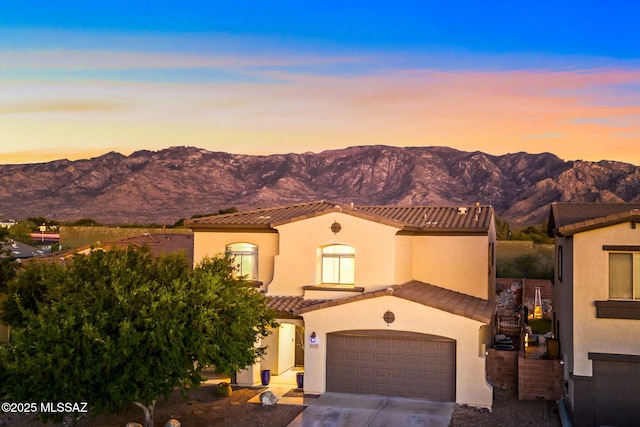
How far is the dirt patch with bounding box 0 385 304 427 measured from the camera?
19.5m

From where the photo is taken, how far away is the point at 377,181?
105 m

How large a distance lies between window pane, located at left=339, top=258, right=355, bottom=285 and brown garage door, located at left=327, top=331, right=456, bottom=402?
3.01 metres

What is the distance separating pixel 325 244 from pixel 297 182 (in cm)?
8007

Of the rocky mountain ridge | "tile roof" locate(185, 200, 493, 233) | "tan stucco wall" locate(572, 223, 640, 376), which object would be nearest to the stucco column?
"tile roof" locate(185, 200, 493, 233)

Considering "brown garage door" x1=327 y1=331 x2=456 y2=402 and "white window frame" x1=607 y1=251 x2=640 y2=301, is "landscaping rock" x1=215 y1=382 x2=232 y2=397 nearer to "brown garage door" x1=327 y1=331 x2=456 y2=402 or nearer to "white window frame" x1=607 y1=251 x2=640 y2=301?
"brown garage door" x1=327 y1=331 x2=456 y2=402

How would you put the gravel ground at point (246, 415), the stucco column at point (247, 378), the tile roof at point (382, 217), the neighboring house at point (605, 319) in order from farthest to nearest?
the tile roof at point (382, 217) → the stucco column at point (247, 378) → the gravel ground at point (246, 415) → the neighboring house at point (605, 319)

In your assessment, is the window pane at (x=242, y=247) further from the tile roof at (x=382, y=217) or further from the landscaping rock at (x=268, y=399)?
the landscaping rock at (x=268, y=399)

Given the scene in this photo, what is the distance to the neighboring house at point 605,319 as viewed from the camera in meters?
18.5

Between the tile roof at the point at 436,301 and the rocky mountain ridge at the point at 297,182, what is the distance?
70.5 meters

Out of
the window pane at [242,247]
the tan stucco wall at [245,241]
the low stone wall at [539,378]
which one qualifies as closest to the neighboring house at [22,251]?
the tan stucco wall at [245,241]

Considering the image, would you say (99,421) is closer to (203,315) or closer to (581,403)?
(203,315)

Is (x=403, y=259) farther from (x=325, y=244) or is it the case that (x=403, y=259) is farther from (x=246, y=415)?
(x=246, y=415)

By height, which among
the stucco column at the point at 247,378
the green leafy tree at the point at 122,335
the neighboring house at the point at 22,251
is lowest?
the stucco column at the point at 247,378

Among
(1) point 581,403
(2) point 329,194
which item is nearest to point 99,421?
(1) point 581,403
